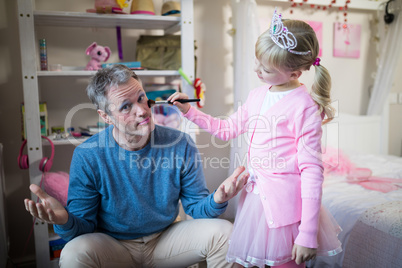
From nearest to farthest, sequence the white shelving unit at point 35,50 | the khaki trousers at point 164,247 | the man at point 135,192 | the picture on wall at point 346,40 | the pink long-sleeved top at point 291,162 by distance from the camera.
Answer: the pink long-sleeved top at point 291,162 < the khaki trousers at point 164,247 < the man at point 135,192 < the white shelving unit at point 35,50 < the picture on wall at point 346,40

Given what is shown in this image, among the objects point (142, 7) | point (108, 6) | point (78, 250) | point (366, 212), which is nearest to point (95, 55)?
point (108, 6)

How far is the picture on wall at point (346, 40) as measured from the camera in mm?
2773

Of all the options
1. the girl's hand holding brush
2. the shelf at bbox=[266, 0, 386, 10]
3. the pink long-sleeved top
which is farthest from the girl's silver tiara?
the shelf at bbox=[266, 0, 386, 10]

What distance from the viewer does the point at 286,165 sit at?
1106 millimetres

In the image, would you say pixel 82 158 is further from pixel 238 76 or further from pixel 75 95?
pixel 238 76

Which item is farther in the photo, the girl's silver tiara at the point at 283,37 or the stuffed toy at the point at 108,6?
the stuffed toy at the point at 108,6

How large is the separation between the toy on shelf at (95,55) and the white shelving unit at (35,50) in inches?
3.0

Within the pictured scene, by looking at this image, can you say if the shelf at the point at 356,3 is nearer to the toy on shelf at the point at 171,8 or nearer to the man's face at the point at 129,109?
the toy on shelf at the point at 171,8

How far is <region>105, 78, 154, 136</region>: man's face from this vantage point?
1286 millimetres

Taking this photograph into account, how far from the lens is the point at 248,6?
7.00 feet

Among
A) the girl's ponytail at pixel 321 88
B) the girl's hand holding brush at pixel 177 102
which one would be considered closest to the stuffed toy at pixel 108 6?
the girl's hand holding brush at pixel 177 102

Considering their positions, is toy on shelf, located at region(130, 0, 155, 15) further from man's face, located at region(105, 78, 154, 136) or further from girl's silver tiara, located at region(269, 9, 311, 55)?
girl's silver tiara, located at region(269, 9, 311, 55)

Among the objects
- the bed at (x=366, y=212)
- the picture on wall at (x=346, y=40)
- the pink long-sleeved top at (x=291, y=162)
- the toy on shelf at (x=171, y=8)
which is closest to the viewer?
the pink long-sleeved top at (x=291, y=162)

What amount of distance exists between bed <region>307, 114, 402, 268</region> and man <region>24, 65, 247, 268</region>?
666mm
